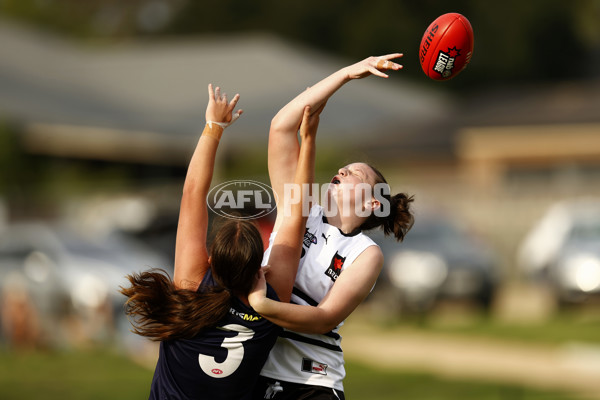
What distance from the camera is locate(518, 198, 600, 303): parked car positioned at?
18.2 metres

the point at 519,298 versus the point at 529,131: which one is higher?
the point at 529,131

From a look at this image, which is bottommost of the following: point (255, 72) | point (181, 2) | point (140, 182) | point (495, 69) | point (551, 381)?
point (551, 381)

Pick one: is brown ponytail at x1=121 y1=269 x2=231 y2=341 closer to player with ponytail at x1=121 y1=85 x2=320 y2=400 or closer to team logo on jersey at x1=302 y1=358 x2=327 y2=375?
player with ponytail at x1=121 y1=85 x2=320 y2=400

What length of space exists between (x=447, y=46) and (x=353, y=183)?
78 cm

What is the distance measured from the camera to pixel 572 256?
18.7 m

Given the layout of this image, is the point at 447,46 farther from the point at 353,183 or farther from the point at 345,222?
the point at 345,222

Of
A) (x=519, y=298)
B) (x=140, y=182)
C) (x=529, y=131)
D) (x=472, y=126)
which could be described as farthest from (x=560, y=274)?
(x=140, y=182)

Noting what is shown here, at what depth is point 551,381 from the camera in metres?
12.6

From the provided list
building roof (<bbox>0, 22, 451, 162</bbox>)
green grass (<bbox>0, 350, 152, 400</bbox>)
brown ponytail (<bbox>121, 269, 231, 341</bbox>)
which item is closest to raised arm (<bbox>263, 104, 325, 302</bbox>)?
brown ponytail (<bbox>121, 269, 231, 341</bbox>)

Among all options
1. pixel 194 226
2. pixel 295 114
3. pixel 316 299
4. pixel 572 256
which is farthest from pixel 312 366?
pixel 572 256

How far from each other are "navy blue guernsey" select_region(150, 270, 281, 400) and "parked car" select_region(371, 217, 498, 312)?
12.9 meters

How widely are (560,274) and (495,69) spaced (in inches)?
1338

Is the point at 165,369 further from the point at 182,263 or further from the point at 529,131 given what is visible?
the point at 529,131

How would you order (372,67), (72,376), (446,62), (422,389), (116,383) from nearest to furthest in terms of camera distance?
(372,67) → (446,62) → (116,383) → (72,376) → (422,389)
